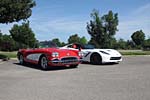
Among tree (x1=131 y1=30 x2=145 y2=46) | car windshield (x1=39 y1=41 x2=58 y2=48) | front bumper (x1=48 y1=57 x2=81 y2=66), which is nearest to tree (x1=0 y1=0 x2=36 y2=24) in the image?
car windshield (x1=39 y1=41 x2=58 y2=48)

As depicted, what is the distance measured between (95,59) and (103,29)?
2470 cm

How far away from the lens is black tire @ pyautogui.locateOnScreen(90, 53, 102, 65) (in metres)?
15.3

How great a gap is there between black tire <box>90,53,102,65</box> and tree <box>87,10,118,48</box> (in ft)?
77.8

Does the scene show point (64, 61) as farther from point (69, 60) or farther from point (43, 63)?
point (43, 63)

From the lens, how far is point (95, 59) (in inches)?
614

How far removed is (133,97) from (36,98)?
88.5 inches

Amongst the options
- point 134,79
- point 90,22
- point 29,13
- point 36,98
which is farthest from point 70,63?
point 90,22

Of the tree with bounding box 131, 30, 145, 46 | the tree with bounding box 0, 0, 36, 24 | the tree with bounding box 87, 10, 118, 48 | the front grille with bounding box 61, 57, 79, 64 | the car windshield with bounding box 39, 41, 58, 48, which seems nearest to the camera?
the front grille with bounding box 61, 57, 79, 64

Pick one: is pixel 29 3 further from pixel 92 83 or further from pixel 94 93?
pixel 94 93

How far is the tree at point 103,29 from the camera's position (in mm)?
39719

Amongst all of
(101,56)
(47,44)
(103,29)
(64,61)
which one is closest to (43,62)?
(64,61)

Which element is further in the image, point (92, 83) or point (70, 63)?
point (70, 63)

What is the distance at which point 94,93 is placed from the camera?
23.1 feet

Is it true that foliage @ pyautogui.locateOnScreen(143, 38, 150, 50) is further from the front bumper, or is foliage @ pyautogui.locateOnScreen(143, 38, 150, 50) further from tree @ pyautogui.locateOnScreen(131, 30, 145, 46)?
the front bumper
